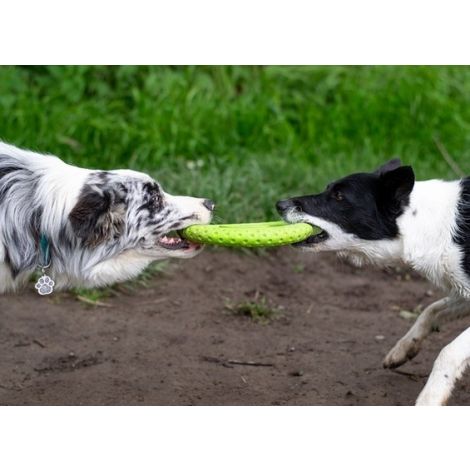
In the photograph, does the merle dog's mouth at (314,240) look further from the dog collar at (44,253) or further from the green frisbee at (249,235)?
the dog collar at (44,253)

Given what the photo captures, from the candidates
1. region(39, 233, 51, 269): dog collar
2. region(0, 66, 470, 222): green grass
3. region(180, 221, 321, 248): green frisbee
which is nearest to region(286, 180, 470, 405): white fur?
region(180, 221, 321, 248): green frisbee

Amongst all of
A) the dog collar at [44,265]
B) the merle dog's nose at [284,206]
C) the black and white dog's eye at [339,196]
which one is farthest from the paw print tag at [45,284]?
the black and white dog's eye at [339,196]

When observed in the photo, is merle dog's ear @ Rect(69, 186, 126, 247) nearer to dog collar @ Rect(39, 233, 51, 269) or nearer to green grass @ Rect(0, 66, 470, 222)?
dog collar @ Rect(39, 233, 51, 269)

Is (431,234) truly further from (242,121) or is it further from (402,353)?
(242,121)

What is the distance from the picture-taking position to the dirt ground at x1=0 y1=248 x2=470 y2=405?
6.00 m

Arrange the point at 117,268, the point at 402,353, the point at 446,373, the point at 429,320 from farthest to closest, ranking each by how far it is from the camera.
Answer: the point at 402,353
the point at 429,320
the point at 117,268
the point at 446,373

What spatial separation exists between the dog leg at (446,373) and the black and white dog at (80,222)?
1.55 m

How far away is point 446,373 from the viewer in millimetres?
5184

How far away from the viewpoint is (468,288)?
5500mm

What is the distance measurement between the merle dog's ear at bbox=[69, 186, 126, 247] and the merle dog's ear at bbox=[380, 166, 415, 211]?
153 centimetres

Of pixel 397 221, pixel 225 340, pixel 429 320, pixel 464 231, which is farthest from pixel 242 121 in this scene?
pixel 464 231

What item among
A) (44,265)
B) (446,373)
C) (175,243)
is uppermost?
(175,243)

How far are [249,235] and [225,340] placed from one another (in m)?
1.50

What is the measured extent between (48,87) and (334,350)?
207 inches
